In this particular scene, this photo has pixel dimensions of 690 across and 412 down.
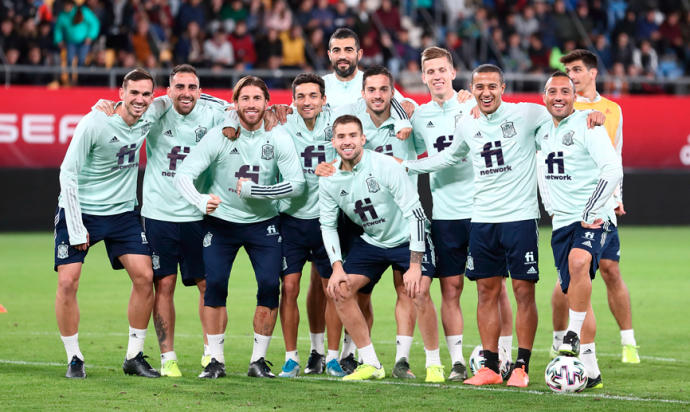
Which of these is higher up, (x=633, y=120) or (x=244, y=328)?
(x=633, y=120)

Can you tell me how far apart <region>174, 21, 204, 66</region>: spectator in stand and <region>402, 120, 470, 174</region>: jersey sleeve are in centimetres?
1409

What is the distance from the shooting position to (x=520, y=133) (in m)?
8.53

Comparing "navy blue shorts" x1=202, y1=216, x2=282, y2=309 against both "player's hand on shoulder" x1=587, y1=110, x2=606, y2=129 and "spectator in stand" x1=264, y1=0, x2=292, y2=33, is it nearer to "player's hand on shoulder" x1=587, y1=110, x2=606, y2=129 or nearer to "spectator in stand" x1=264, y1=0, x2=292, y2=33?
"player's hand on shoulder" x1=587, y1=110, x2=606, y2=129

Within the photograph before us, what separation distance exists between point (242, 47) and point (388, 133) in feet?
46.7

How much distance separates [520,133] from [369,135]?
136cm

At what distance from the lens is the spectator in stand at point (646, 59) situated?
2603 cm

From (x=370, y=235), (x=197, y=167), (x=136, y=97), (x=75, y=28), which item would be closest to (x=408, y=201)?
(x=370, y=235)

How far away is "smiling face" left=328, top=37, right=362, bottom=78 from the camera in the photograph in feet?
32.1

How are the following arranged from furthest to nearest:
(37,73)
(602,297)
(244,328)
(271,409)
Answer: (37,73) < (602,297) < (244,328) < (271,409)

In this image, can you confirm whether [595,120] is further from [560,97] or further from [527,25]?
[527,25]

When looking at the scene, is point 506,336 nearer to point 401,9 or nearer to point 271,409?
point 271,409

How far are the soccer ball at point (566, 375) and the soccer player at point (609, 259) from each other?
160cm

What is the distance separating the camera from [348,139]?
8578 mm

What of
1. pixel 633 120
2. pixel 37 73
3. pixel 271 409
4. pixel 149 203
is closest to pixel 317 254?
pixel 149 203
